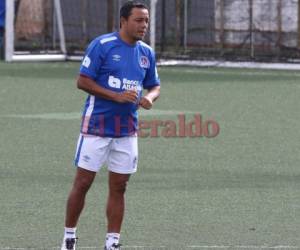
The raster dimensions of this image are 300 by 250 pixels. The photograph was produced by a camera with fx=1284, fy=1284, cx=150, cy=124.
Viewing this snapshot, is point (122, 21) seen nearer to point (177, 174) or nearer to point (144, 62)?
point (144, 62)

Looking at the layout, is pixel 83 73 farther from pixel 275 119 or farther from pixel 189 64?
pixel 189 64

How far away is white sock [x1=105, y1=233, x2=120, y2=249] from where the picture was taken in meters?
8.68

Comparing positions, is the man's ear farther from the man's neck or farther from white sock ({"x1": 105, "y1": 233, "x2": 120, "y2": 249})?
white sock ({"x1": 105, "y1": 233, "x2": 120, "y2": 249})

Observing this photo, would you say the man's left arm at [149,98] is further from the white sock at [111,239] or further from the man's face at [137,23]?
the white sock at [111,239]

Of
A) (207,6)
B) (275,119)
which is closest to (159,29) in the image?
(207,6)

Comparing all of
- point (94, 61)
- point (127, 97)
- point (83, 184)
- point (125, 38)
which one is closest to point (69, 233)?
point (83, 184)

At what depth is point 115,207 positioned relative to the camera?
28.9 ft

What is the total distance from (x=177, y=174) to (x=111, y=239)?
391cm

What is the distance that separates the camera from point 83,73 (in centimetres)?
859

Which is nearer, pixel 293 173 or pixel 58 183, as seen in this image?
pixel 58 183

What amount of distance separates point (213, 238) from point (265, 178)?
312cm

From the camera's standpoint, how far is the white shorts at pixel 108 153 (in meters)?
8.66

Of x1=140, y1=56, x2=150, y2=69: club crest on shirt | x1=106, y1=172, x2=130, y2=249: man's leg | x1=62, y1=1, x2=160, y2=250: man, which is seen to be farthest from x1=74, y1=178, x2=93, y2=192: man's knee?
x1=140, y1=56, x2=150, y2=69: club crest on shirt

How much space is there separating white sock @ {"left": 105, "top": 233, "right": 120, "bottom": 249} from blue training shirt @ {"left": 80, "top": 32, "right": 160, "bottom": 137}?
680 mm
